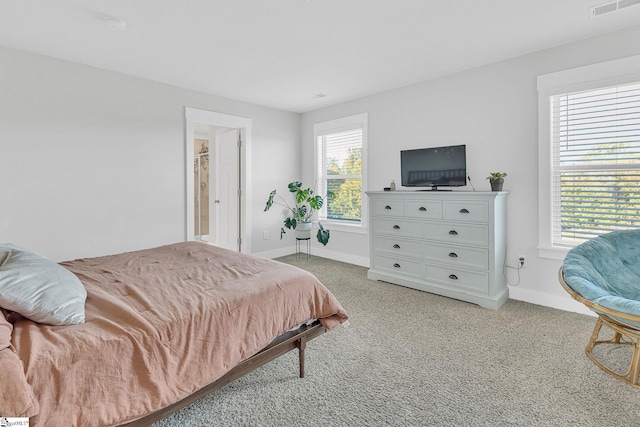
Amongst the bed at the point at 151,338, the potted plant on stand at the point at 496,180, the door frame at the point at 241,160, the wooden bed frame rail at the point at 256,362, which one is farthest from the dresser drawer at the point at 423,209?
the door frame at the point at 241,160

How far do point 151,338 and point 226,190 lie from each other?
4.03 m

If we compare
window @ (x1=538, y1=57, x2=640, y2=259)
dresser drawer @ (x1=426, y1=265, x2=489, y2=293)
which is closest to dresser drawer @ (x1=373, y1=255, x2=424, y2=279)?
dresser drawer @ (x1=426, y1=265, x2=489, y2=293)

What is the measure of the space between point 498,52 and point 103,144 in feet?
14.1

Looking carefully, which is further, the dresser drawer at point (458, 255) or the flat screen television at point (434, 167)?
the flat screen television at point (434, 167)

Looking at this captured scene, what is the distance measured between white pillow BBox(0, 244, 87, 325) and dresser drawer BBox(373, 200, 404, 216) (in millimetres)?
3083

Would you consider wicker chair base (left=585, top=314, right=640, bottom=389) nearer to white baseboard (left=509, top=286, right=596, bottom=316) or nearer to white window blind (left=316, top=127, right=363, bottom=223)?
white baseboard (left=509, top=286, right=596, bottom=316)

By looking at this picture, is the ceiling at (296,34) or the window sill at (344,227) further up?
the ceiling at (296,34)

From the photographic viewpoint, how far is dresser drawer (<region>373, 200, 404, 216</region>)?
12.1 ft

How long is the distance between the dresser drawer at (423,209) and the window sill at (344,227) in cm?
107

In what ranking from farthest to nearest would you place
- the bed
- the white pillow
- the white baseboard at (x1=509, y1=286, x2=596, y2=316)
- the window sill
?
the window sill
the white baseboard at (x1=509, y1=286, x2=596, y2=316)
the white pillow
the bed

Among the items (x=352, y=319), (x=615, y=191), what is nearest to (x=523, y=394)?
(x=352, y=319)

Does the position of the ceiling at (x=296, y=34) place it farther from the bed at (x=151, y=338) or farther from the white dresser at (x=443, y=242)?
the bed at (x=151, y=338)

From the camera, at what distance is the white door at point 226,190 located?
16.1ft

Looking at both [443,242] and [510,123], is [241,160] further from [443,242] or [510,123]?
[510,123]
